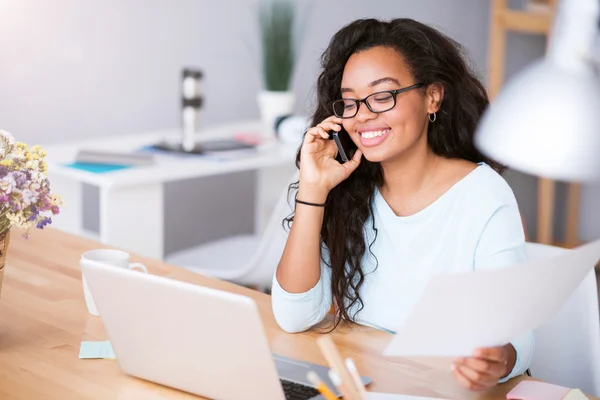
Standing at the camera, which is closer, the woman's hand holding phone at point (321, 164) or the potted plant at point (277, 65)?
the woman's hand holding phone at point (321, 164)

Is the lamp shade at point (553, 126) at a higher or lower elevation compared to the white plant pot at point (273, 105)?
higher

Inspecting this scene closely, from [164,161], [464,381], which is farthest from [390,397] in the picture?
[164,161]

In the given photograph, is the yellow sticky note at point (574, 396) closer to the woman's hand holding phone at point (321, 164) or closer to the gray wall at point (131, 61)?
the woman's hand holding phone at point (321, 164)

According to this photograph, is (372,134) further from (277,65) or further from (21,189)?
(277,65)

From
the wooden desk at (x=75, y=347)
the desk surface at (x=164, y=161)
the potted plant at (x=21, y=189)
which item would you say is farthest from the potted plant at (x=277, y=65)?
the potted plant at (x=21, y=189)

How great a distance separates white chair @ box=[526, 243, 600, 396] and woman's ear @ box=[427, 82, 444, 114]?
0.37 metres

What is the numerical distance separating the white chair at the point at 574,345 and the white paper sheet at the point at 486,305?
0.47 metres

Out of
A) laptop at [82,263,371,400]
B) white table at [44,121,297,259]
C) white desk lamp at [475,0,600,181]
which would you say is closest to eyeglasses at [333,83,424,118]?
laptop at [82,263,371,400]

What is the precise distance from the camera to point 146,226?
297cm

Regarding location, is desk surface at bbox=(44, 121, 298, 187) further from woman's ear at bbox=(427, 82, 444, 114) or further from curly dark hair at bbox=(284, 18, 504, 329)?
woman's ear at bbox=(427, 82, 444, 114)

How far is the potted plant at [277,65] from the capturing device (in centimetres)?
374

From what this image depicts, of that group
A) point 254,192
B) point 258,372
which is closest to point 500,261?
point 258,372

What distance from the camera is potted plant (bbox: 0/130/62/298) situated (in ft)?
4.79

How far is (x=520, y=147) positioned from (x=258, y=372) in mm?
558
